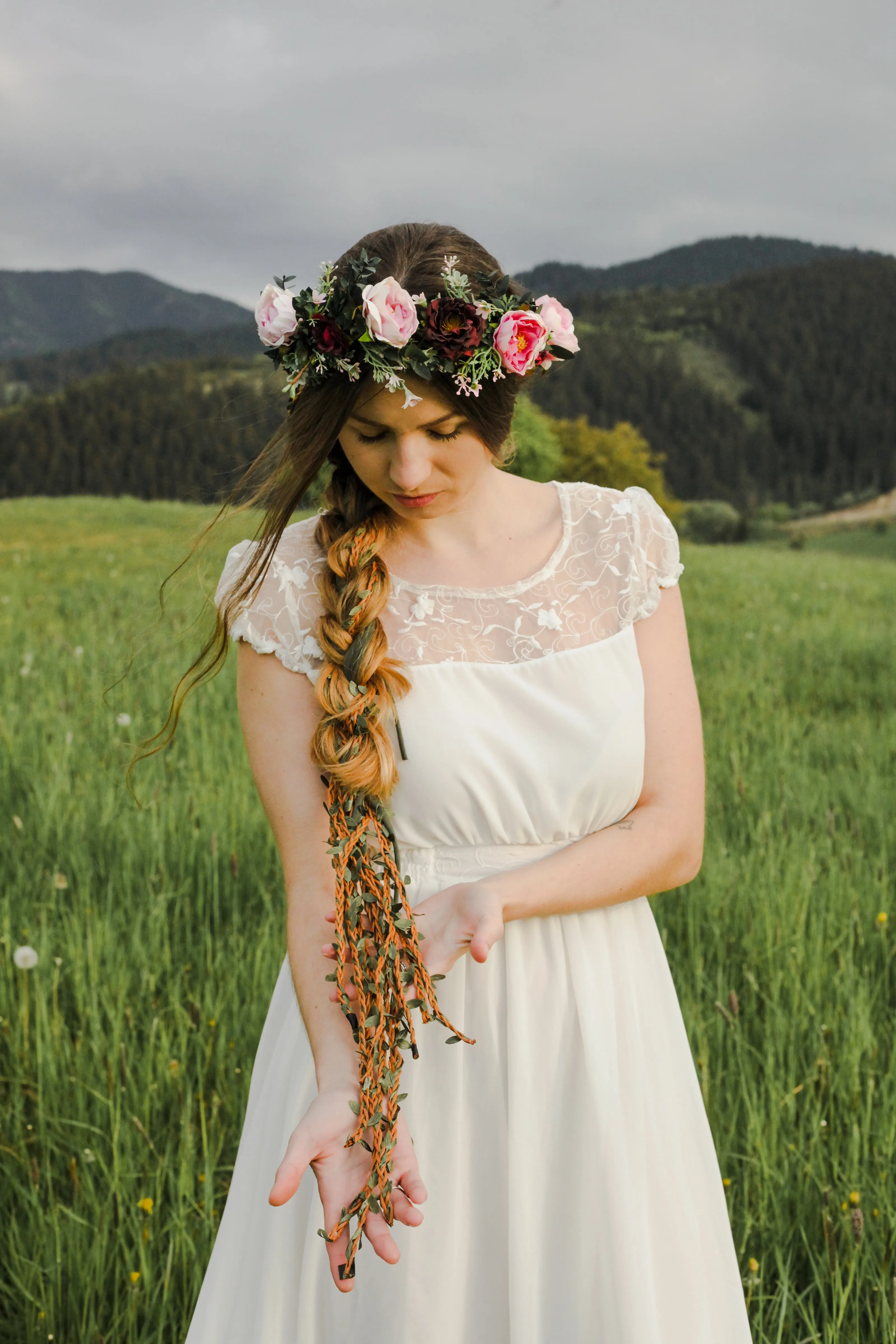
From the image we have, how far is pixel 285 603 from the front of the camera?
1.81 meters

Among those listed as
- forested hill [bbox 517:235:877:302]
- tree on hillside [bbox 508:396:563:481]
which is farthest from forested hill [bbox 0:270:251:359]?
tree on hillside [bbox 508:396:563:481]

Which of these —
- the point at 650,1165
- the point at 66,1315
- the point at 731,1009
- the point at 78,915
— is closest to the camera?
the point at 650,1165

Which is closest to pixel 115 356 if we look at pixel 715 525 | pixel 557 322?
pixel 715 525

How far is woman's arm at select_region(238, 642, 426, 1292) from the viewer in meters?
1.37

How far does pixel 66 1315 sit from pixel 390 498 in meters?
1.99

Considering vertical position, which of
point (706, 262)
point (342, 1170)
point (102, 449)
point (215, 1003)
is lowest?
point (215, 1003)

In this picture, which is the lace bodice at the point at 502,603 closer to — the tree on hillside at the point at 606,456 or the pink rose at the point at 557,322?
the pink rose at the point at 557,322

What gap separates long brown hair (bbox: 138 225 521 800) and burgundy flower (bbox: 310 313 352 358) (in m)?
0.05

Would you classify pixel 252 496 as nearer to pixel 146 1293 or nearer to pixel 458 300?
pixel 458 300

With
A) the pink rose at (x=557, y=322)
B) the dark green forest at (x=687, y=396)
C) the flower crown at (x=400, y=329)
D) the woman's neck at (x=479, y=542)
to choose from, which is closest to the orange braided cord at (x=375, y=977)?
the woman's neck at (x=479, y=542)

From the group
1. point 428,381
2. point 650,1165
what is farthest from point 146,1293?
point 428,381

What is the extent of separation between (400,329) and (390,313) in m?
0.04

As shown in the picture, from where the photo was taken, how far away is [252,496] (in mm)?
1884

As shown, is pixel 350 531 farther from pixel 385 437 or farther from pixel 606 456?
pixel 606 456
